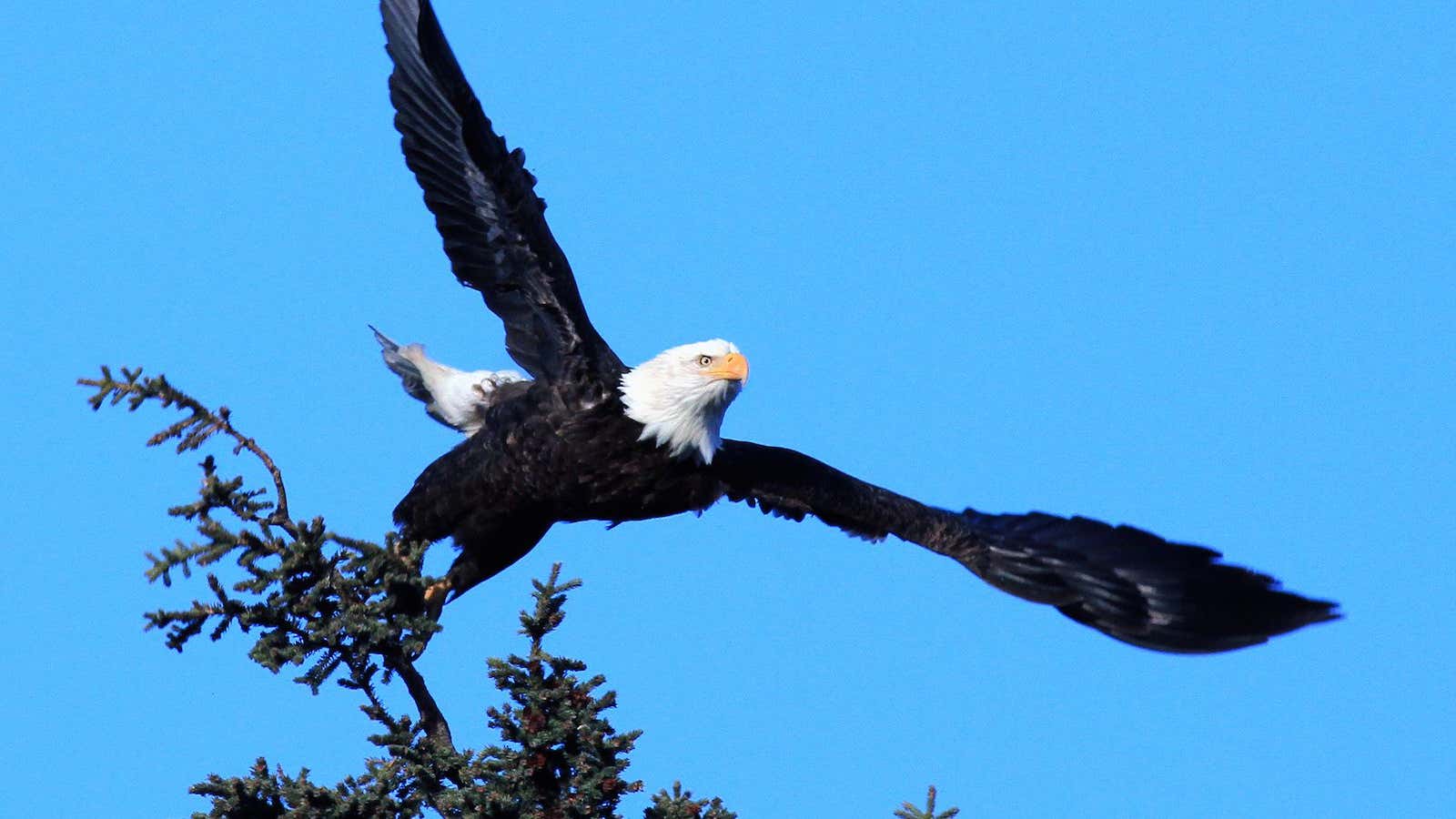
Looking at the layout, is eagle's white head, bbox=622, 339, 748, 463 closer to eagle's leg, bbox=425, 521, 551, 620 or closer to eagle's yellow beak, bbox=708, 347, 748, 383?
eagle's yellow beak, bbox=708, 347, 748, 383

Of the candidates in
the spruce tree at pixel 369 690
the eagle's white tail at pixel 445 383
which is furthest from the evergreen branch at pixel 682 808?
the eagle's white tail at pixel 445 383

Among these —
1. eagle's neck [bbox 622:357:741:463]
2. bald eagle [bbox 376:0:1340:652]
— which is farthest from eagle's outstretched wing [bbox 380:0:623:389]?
eagle's neck [bbox 622:357:741:463]

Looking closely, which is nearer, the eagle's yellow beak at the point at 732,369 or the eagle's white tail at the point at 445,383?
the eagle's yellow beak at the point at 732,369

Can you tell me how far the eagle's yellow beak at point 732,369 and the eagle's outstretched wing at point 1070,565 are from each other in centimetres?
49

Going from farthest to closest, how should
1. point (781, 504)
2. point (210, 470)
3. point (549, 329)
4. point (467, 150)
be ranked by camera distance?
point (781, 504) → point (549, 329) → point (467, 150) → point (210, 470)

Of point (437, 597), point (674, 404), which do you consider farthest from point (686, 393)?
point (437, 597)

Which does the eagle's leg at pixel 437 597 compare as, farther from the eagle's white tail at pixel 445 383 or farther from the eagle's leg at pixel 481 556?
the eagle's white tail at pixel 445 383

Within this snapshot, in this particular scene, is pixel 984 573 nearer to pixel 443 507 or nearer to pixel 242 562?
pixel 443 507

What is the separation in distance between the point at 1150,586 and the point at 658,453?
2543 mm

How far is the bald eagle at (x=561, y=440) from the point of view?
291 inches

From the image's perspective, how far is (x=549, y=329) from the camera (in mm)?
7637

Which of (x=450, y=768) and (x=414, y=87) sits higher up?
(x=414, y=87)

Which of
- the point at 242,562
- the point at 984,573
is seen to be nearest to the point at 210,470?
the point at 242,562

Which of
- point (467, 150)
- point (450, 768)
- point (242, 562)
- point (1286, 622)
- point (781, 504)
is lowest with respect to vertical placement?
point (450, 768)
